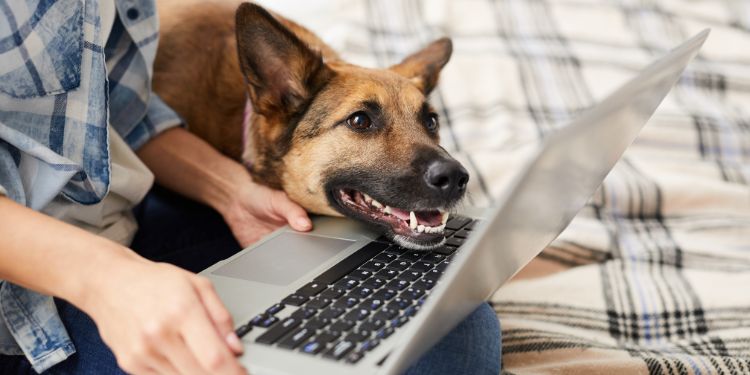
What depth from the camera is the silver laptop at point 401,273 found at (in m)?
0.75

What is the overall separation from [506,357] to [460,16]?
5.49 feet

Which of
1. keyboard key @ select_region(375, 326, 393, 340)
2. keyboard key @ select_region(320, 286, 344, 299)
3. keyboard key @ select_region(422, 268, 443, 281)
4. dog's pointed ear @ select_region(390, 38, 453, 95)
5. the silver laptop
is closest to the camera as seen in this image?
the silver laptop

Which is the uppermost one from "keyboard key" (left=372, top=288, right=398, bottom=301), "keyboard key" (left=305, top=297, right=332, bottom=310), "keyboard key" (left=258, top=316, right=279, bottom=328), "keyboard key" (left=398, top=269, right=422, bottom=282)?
"keyboard key" (left=258, top=316, right=279, bottom=328)

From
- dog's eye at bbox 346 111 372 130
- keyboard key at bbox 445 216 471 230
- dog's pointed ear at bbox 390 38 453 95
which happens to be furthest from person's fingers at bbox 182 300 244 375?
dog's pointed ear at bbox 390 38 453 95

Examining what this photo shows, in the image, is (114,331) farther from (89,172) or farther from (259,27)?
(259,27)

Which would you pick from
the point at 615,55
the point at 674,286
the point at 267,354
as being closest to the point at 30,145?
the point at 267,354

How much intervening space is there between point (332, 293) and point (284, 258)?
0.18 metres

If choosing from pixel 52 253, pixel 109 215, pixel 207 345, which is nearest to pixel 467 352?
pixel 207 345

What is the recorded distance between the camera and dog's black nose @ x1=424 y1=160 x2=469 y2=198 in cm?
126

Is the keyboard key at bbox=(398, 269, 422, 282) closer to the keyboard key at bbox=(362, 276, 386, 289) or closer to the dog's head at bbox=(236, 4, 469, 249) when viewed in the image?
the keyboard key at bbox=(362, 276, 386, 289)

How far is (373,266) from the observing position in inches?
43.8

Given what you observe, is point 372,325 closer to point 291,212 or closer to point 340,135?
point 291,212

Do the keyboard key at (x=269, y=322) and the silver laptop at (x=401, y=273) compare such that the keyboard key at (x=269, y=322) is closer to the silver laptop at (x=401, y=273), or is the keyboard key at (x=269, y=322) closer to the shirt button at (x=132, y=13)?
the silver laptop at (x=401, y=273)

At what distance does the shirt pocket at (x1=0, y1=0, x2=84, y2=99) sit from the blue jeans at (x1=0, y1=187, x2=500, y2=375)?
34 centimetres
